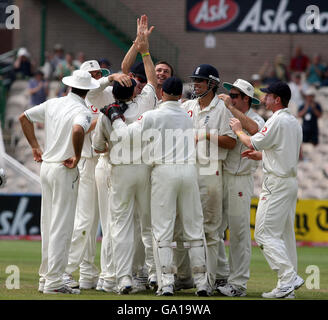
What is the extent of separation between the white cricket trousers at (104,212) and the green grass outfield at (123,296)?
314 millimetres

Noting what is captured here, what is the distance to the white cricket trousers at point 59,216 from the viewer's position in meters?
8.74

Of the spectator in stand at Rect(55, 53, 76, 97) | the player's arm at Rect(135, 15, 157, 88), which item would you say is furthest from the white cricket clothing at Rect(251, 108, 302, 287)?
the spectator in stand at Rect(55, 53, 76, 97)

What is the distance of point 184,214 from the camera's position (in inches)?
347

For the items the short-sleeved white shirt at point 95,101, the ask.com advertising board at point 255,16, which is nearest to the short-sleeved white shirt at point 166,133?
the short-sleeved white shirt at point 95,101

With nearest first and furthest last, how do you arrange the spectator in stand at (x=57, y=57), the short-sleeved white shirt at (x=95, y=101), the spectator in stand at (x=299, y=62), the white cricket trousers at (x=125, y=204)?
the white cricket trousers at (x=125, y=204) → the short-sleeved white shirt at (x=95, y=101) → the spectator in stand at (x=57, y=57) → the spectator in stand at (x=299, y=62)

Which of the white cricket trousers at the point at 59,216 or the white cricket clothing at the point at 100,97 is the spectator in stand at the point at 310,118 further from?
the white cricket trousers at the point at 59,216

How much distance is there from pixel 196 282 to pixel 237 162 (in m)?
1.60

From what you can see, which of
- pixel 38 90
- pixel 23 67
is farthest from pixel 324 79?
pixel 23 67

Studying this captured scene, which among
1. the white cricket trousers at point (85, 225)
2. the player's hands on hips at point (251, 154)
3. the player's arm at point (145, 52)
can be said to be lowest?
the white cricket trousers at point (85, 225)

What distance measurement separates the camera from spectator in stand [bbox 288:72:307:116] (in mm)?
20422

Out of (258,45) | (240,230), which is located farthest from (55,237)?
(258,45)

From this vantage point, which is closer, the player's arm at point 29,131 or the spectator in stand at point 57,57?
the player's arm at point 29,131

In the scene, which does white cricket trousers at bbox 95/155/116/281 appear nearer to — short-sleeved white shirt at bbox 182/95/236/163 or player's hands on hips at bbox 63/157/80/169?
player's hands on hips at bbox 63/157/80/169

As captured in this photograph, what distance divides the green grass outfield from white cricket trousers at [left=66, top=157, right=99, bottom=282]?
1.50ft
